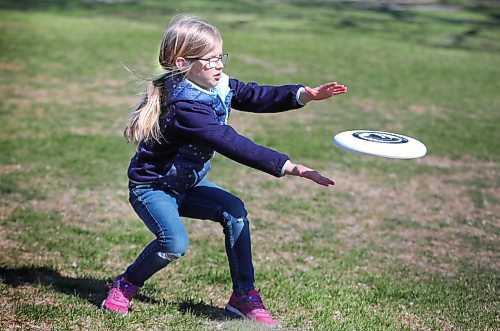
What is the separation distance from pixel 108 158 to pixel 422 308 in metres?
4.44

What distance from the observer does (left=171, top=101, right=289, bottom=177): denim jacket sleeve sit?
3.44 meters

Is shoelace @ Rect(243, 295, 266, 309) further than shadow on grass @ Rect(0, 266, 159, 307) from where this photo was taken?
No

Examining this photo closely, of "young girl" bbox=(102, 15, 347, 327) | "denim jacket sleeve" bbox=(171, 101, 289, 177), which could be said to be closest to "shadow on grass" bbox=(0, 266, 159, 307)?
"young girl" bbox=(102, 15, 347, 327)

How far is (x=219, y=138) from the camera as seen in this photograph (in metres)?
3.52

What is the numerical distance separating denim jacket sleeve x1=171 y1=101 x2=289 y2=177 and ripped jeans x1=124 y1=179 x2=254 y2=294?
1.26 ft

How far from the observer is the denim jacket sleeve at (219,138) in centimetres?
344

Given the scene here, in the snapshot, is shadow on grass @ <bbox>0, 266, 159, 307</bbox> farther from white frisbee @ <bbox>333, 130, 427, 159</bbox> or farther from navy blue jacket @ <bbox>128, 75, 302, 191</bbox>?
white frisbee @ <bbox>333, 130, 427, 159</bbox>

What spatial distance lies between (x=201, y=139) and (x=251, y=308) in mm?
993

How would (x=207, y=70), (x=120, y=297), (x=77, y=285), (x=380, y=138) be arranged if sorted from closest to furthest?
1. (x=207, y=70)
2. (x=380, y=138)
3. (x=120, y=297)
4. (x=77, y=285)

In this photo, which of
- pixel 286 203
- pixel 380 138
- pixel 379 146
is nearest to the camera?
pixel 379 146

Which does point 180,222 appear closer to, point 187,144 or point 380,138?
point 187,144

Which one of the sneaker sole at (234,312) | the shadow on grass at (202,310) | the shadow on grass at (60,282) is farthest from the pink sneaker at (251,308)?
the shadow on grass at (60,282)

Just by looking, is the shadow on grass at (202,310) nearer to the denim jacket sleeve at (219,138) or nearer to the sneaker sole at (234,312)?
the sneaker sole at (234,312)

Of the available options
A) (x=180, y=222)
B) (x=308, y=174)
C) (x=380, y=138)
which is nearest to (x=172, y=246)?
(x=180, y=222)
